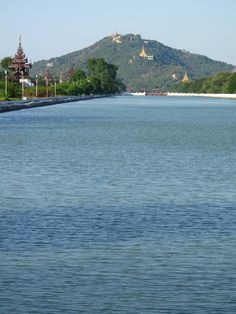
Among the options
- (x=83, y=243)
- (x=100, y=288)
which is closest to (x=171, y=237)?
(x=83, y=243)

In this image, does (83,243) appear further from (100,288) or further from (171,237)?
(100,288)

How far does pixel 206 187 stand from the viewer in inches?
1019

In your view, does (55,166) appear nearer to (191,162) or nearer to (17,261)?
(191,162)

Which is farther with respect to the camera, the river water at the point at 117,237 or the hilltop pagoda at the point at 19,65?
the hilltop pagoda at the point at 19,65

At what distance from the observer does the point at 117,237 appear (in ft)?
56.7

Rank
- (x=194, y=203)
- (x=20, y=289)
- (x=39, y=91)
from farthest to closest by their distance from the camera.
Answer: (x=39, y=91)
(x=194, y=203)
(x=20, y=289)

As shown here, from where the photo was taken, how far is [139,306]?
40.3 feet

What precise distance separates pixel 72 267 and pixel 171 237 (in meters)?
3.26

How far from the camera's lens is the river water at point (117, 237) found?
41.9 ft

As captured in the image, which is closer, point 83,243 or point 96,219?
point 83,243

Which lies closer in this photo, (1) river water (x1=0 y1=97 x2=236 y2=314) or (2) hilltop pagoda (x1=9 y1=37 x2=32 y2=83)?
(1) river water (x1=0 y1=97 x2=236 y2=314)

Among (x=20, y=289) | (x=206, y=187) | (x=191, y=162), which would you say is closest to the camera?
(x=20, y=289)

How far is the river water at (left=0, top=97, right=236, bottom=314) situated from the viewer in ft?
41.9

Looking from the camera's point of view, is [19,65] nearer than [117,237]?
No
